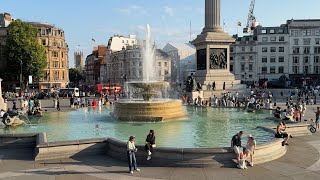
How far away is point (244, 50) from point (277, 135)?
285ft

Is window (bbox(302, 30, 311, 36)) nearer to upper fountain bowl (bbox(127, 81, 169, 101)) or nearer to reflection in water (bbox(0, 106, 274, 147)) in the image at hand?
reflection in water (bbox(0, 106, 274, 147))

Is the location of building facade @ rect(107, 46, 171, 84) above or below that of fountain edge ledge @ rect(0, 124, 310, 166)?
above

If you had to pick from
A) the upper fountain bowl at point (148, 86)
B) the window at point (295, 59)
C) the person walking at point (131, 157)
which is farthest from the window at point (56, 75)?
the person walking at point (131, 157)

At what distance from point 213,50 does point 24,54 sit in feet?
153

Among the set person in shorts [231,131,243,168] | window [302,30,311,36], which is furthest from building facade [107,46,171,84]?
person in shorts [231,131,243,168]

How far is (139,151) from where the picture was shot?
13867 mm

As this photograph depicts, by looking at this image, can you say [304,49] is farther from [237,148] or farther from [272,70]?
[237,148]

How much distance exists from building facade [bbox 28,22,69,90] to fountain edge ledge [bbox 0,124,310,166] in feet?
274

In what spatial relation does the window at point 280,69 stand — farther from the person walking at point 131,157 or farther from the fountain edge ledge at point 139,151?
the person walking at point 131,157

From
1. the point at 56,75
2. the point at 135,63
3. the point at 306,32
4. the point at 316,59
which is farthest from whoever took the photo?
the point at 135,63

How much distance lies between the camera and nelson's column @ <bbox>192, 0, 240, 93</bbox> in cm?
4894

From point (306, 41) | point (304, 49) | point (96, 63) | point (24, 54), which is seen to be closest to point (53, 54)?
point (24, 54)

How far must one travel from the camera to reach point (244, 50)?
9994cm

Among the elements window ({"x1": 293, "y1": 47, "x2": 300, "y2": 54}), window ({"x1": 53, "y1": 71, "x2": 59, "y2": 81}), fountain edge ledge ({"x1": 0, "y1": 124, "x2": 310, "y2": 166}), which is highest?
window ({"x1": 293, "y1": 47, "x2": 300, "y2": 54})
